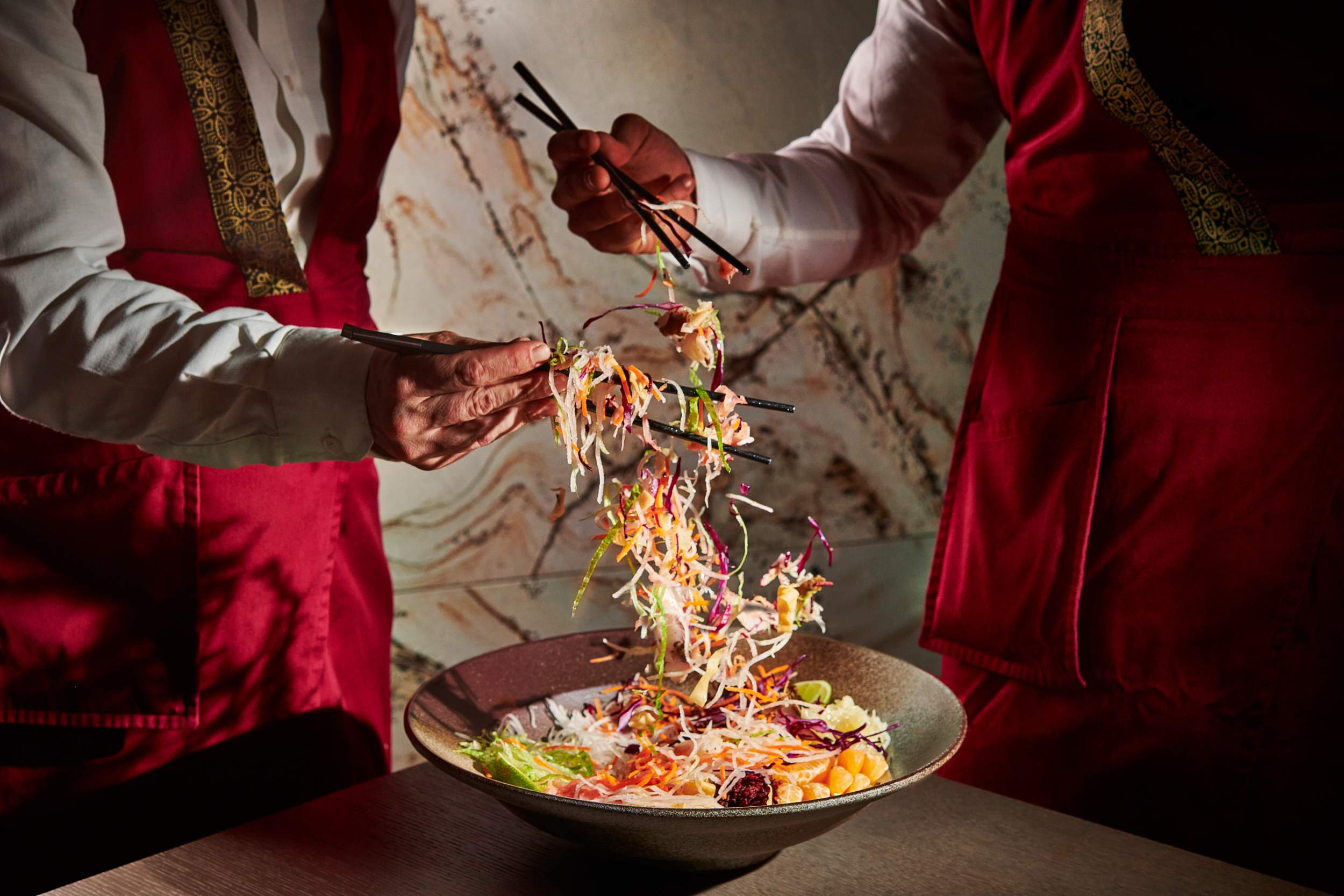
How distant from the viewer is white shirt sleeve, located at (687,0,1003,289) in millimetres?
1497

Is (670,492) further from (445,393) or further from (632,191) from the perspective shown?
(632,191)

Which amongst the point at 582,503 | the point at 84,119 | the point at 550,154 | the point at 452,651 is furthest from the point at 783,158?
→ the point at 452,651

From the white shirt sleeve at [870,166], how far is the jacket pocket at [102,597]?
795 mm

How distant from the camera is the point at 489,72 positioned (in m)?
2.28

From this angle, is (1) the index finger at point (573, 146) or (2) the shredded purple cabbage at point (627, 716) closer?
(2) the shredded purple cabbage at point (627, 716)

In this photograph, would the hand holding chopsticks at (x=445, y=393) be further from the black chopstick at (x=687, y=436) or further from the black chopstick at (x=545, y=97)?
the black chopstick at (x=545, y=97)

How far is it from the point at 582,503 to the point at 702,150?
0.93 meters

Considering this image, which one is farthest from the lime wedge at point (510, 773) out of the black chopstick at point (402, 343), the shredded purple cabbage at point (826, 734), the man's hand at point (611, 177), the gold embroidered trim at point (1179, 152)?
the gold embroidered trim at point (1179, 152)

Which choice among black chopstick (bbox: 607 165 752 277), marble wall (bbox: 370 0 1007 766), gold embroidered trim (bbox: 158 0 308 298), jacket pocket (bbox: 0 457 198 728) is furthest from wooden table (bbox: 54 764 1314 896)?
marble wall (bbox: 370 0 1007 766)

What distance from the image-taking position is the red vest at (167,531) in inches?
50.9

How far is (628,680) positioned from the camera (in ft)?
3.89

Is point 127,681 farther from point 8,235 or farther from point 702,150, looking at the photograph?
point 702,150

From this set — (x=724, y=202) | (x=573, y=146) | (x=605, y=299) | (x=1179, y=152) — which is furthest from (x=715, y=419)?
(x=605, y=299)

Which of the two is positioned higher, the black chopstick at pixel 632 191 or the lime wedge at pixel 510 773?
the black chopstick at pixel 632 191
